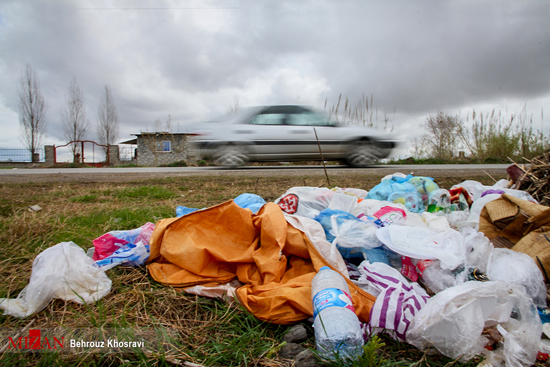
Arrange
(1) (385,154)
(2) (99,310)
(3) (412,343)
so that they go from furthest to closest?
(1) (385,154) → (2) (99,310) → (3) (412,343)

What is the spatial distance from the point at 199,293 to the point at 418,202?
6.97 ft

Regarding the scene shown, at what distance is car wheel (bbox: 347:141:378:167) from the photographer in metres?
6.42

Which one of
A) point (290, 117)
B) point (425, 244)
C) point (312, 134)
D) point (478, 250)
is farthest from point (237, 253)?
point (290, 117)

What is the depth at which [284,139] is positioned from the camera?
6234 mm

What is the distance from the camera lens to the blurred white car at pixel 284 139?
19.7 ft

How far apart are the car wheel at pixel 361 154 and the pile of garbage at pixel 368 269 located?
4566 millimetres

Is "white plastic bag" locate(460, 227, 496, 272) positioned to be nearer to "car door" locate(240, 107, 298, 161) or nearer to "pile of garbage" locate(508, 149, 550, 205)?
"pile of garbage" locate(508, 149, 550, 205)

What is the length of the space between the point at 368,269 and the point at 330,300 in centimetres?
40

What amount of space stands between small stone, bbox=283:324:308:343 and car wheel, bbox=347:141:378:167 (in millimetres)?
5618

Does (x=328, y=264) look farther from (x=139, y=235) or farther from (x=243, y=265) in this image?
(x=139, y=235)

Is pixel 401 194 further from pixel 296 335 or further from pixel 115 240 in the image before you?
pixel 115 240

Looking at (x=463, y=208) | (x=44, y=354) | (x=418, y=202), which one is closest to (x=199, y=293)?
(x=44, y=354)

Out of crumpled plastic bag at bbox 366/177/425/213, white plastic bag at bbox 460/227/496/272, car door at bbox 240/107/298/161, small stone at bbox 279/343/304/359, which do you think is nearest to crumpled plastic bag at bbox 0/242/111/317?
small stone at bbox 279/343/304/359

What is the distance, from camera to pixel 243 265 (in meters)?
1.60
